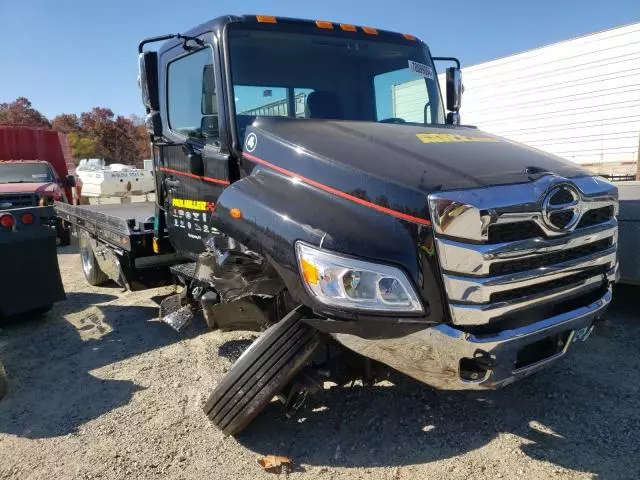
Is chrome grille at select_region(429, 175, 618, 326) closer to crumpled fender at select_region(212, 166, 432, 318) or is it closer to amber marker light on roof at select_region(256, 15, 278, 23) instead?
crumpled fender at select_region(212, 166, 432, 318)

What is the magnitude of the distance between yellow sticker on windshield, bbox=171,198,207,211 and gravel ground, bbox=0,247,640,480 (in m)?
1.28

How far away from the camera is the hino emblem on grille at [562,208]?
243 cm

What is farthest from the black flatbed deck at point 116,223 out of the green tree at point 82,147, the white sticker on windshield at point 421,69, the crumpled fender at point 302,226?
the green tree at point 82,147

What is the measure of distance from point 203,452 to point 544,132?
13983 millimetres

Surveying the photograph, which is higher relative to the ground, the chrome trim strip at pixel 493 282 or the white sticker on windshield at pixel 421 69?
the white sticker on windshield at pixel 421 69

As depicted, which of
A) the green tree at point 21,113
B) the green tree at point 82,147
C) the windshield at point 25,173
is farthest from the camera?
the green tree at point 21,113

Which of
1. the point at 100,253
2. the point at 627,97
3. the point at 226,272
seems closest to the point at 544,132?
the point at 627,97

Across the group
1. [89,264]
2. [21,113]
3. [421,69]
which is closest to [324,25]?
[421,69]

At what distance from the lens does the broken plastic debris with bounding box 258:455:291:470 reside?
2762mm

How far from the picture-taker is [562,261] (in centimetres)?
260

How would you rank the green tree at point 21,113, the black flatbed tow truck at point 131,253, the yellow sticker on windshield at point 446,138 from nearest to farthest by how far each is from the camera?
the yellow sticker on windshield at point 446,138
the black flatbed tow truck at point 131,253
the green tree at point 21,113

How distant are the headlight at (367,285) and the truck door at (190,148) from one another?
141 centimetres

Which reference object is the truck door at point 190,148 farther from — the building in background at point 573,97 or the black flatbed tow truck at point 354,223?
the building in background at point 573,97

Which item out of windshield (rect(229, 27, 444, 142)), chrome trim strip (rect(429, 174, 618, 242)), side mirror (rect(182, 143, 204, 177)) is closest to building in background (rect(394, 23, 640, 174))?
windshield (rect(229, 27, 444, 142))
